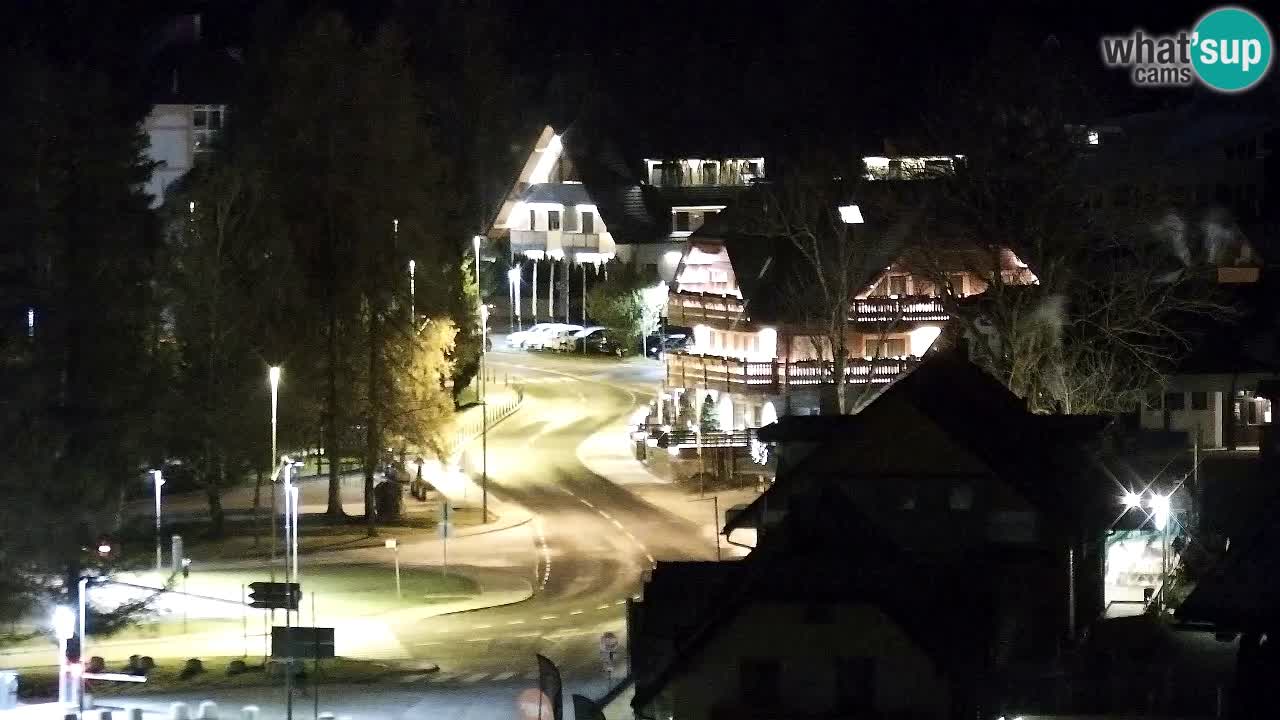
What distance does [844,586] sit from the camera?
28906mm

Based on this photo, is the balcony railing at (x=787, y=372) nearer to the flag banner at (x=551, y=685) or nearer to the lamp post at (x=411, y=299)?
the lamp post at (x=411, y=299)

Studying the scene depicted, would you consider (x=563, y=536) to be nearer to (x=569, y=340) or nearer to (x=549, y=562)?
(x=549, y=562)

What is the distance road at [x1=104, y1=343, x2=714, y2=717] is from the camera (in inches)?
1513

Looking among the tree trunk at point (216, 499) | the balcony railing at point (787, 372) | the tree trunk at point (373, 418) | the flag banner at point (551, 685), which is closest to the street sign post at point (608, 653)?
the flag banner at point (551, 685)

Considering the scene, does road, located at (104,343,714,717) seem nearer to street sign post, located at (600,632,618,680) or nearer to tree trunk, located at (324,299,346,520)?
street sign post, located at (600,632,618,680)

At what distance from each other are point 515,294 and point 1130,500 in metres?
66.0

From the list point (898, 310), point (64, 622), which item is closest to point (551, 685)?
point (64, 622)

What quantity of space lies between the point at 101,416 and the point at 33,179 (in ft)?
17.4

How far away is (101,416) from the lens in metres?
43.3

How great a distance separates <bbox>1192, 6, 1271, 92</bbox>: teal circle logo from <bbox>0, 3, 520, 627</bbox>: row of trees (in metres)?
36.6

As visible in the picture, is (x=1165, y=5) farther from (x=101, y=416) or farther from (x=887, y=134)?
(x=101, y=416)

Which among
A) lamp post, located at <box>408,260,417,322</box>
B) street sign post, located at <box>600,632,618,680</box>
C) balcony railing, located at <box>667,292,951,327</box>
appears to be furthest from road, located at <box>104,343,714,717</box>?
lamp post, located at <box>408,260,417,322</box>

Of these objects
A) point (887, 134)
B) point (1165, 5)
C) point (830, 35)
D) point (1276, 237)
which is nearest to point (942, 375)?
point (1276, 237)

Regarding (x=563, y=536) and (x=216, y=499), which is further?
(x=563, y=536)
